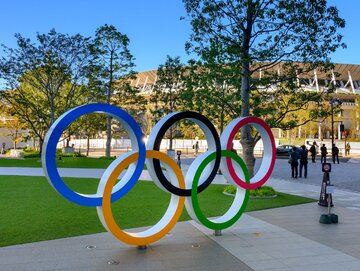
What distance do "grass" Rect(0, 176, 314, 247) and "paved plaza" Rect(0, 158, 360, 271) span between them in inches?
29.1

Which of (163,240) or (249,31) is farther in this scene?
(249,31)

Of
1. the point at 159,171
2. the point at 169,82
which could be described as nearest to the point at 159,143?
the point at 159,171

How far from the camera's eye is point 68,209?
410 inches

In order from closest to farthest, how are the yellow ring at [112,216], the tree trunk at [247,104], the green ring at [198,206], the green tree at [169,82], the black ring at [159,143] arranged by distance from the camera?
the yellow ring at [112,216]
the black ring at [159,143]
the green ring at [198,206]
the tree trunk at [247,104]
the green tree at [169,82]

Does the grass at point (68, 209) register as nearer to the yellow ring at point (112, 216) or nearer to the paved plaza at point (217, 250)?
the paved plaza at point (217, 250)

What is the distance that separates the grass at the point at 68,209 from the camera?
7969 mm

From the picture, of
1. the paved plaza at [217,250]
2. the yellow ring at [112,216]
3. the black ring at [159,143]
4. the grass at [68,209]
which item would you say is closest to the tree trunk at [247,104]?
the grass at [68,209]

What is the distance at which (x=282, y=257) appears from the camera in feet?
21.2

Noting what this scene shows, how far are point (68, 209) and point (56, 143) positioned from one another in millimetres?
4950

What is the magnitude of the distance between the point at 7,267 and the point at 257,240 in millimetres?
4500

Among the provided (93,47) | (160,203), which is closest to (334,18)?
(160,203)

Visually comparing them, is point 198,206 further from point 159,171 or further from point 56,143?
point 56,143

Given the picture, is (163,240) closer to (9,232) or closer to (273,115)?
(9,232)

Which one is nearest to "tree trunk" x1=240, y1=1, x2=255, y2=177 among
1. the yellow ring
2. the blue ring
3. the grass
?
the grass
